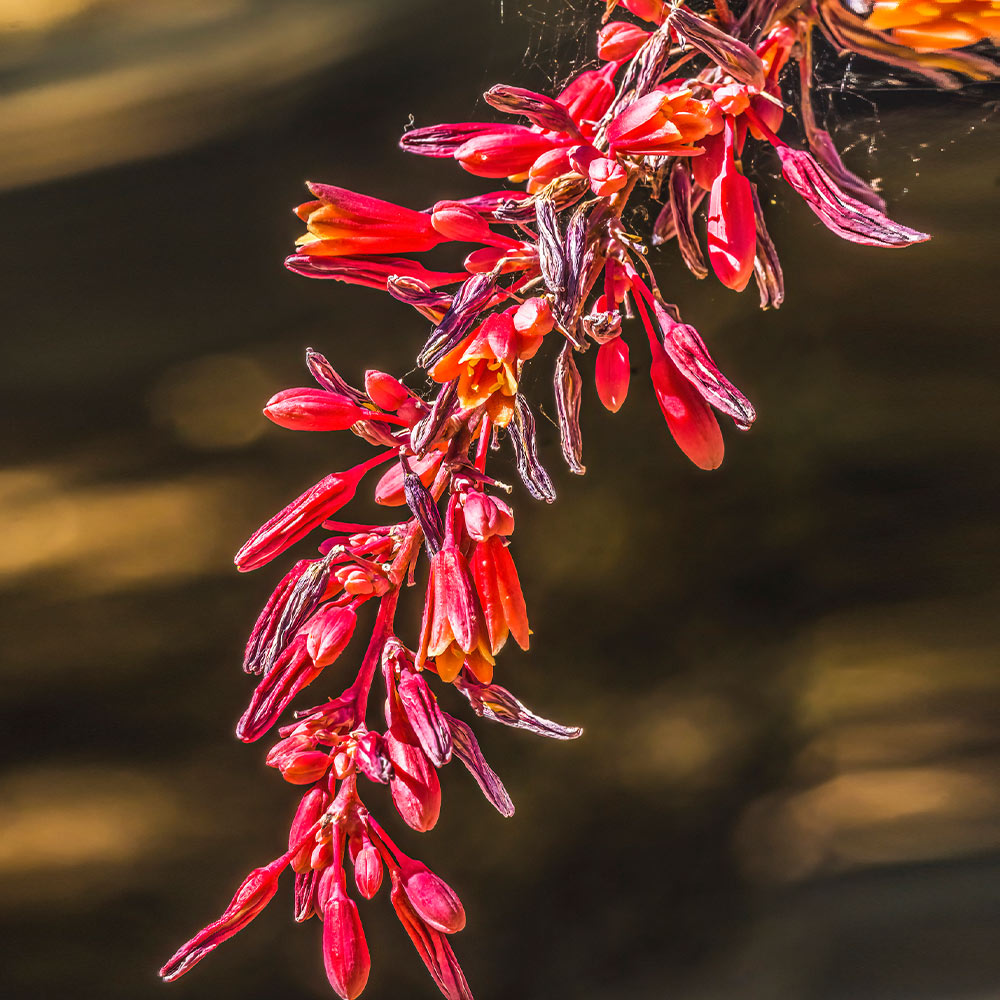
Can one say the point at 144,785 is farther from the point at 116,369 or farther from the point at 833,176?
the point at 833,176

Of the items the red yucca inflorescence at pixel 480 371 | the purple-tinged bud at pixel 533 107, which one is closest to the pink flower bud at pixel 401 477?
the red yucca inflorescence at pixel 480 371

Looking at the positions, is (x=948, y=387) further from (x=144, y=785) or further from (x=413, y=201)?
(x=144, y=785)

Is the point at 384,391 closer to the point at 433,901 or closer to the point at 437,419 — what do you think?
the point at 437,419

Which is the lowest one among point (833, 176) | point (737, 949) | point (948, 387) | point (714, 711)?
point (737, 949)

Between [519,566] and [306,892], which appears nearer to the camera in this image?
[306,892]

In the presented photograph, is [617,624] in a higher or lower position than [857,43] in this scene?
lower

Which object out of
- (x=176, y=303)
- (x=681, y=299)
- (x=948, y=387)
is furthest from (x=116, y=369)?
(x=948, y=387)

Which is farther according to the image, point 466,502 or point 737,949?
point 737,949

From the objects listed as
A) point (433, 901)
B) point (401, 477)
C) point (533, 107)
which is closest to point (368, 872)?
point (433, 901)
